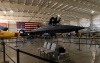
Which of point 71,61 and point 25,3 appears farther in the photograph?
point 25,3

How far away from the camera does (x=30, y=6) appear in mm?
16266

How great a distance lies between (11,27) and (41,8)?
19166mm

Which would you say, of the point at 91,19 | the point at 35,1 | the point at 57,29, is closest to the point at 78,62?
the point at 57,29

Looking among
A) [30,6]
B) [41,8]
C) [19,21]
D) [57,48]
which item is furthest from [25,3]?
[19,21]

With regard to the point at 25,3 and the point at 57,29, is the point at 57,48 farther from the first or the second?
the point at 25,3

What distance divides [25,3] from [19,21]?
15910 millimetres

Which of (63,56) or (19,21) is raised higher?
(19,21)

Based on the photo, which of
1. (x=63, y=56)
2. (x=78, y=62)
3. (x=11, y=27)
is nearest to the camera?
(x=78, y=62)

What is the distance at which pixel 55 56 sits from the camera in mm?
6227

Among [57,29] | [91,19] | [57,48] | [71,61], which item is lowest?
[71,61]

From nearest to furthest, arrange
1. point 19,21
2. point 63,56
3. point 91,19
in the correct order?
1. point 63,56
2. point 91,19
3. point 19,21

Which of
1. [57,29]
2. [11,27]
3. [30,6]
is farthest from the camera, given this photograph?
[11,27]

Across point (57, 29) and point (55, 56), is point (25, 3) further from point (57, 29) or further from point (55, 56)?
point (57, 29)

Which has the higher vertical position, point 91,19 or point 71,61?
point 91,19
